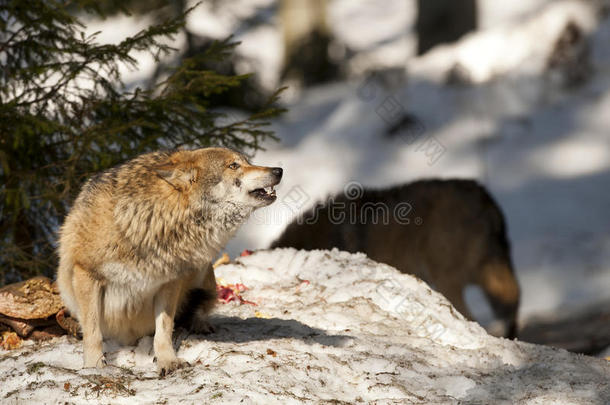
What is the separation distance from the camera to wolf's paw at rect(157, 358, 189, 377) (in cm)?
409

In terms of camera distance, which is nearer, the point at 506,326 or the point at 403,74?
the point at 506,326

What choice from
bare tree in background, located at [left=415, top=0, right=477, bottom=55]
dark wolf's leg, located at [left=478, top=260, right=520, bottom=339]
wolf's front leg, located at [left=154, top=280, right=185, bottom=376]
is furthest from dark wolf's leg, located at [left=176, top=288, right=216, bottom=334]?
bare tree in background, located at [left=415, top=0, right=477, bottom=55]

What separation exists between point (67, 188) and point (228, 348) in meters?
2.49

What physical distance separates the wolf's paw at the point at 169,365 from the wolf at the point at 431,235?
4277 mm

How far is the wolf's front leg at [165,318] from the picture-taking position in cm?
420

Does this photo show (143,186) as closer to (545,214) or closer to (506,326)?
(506,326)

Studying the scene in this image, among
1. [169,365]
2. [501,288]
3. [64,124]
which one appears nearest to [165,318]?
[169,365]

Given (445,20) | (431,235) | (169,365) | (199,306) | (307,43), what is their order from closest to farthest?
1. (169,365)
2. (199,306)
3. (431,235)
4. (445,20)
5. (307,43)

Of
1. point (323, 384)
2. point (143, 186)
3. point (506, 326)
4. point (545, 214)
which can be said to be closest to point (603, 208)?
point (545, 214)

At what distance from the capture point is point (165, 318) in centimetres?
425

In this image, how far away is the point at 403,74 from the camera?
11484 millimetres

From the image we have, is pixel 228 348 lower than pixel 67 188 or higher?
lower

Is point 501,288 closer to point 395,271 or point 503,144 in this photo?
point 503,144

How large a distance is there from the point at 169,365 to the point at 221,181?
1.18 metres
